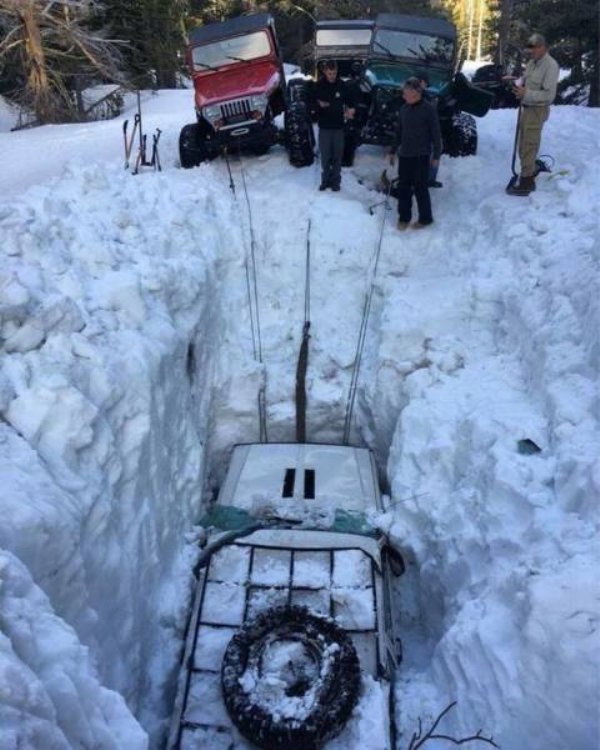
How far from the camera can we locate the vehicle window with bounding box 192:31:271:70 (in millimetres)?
9469

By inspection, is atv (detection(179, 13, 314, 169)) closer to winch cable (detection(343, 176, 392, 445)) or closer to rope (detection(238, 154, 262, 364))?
rope (detection(238, 154, 262, 364))

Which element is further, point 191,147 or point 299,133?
point 191,147

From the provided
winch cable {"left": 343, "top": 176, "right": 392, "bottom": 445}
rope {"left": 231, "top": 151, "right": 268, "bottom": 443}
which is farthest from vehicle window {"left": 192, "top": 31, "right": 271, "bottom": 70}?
winch cable {"left": 343, "top": 176, "right": 392, "bottom": 445}

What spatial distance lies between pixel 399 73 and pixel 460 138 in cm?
127

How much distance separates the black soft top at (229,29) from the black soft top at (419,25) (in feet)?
5.63

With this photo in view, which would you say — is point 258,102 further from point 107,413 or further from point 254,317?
point 107,413

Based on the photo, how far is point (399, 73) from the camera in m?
9.07

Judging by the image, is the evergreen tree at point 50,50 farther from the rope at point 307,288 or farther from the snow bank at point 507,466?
the snow bank at point 507,466

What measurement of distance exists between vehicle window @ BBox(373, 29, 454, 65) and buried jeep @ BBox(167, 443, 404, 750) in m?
6.34

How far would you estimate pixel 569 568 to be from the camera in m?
3.75

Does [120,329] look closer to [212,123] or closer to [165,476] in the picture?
[165,476]

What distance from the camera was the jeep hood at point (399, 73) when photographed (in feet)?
29.4

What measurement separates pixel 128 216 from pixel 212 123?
9.82 ft

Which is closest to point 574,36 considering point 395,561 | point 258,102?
point 258,102
